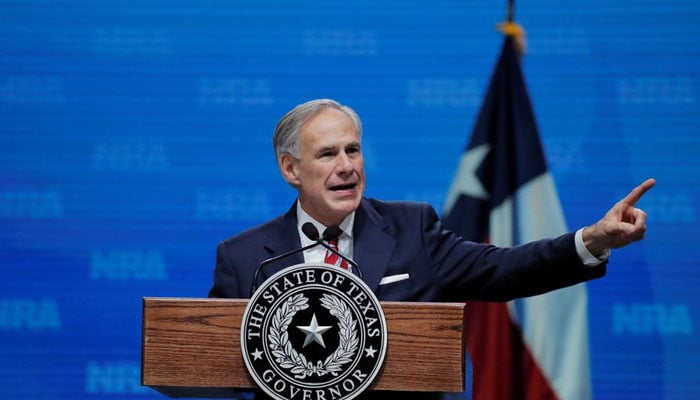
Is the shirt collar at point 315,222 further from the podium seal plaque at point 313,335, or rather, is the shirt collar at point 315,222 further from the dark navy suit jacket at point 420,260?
the podium seal plaque at point 313,335

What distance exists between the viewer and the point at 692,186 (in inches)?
162

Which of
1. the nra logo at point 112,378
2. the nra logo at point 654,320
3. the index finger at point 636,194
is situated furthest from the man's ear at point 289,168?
the nra logo at point 654,320

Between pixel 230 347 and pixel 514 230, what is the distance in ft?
6.70

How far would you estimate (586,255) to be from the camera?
2.29m

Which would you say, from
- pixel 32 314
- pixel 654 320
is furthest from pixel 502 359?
pixel 32 314

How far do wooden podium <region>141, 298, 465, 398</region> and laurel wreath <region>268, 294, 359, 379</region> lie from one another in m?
0.07

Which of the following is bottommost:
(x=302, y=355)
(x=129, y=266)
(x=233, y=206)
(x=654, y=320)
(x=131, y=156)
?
(x=302, y=355)

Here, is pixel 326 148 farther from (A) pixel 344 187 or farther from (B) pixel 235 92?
(B) pixel 235 92

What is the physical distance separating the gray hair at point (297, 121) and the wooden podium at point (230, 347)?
54cm

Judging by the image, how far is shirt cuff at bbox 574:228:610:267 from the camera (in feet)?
7.50

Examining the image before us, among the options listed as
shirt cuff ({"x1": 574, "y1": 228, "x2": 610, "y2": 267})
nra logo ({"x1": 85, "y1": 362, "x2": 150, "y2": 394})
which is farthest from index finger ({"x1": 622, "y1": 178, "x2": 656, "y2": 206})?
nra logo ({"x1": 85, "y1": 362, "x2": 150, "y2": 394})

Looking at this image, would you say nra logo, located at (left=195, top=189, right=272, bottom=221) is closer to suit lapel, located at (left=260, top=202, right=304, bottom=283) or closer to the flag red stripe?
the flag red stripe

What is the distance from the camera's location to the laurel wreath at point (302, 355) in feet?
6.73

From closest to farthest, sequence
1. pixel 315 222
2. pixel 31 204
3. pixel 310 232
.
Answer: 1. pixel 310 232
2. pixel 315 222
3. pixel 31 204
